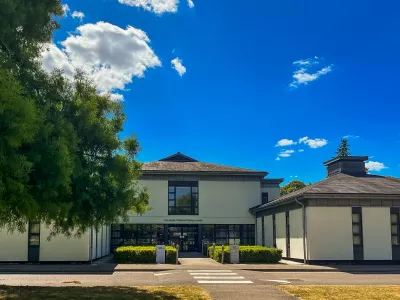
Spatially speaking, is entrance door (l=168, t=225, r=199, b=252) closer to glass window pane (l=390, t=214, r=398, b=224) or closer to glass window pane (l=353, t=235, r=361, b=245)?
glass window pane (l=353, t=235, r=361, b=245)

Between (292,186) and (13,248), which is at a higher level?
(292,186)

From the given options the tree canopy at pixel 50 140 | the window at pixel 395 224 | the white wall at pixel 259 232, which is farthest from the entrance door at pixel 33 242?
the window at pixel 395 224

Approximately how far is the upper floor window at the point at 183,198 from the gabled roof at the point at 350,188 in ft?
26.3

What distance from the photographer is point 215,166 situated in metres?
37.8

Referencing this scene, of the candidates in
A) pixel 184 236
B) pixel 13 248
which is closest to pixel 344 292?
pixel 13 248

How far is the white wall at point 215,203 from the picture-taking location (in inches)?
1396

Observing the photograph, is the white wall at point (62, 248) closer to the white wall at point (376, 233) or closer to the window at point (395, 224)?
the white wall at point (376, 233)

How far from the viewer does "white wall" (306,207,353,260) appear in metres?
24.2

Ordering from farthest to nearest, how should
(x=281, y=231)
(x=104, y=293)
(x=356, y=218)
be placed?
1. (x=281, y=231)
2. (x=356, y=218)
3. (x=104, y=293)

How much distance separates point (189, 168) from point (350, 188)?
14.2 meters

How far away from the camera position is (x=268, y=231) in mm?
32312

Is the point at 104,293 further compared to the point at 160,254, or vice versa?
the point at 160,254

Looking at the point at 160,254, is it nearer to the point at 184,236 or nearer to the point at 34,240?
the point at 34,240

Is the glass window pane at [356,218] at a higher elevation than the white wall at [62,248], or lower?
higher
